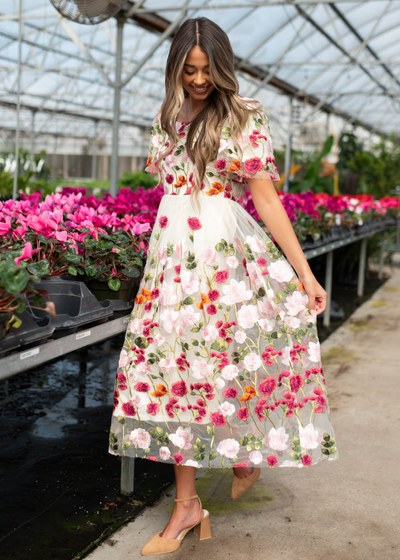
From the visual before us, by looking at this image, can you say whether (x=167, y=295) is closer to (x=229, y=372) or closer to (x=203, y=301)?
(x=203, y=301)

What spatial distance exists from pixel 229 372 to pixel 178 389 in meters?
0.13

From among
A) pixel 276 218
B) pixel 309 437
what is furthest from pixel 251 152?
pixel 309 437

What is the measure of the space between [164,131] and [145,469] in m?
1.17

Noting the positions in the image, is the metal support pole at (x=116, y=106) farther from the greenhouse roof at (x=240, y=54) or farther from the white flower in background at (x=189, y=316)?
the white flower in background at (x=189, y=316)

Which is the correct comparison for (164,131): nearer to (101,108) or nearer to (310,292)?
(310,292)

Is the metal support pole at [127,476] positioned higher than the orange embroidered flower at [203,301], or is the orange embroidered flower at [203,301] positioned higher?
the orange embroidered flower at [203,301]

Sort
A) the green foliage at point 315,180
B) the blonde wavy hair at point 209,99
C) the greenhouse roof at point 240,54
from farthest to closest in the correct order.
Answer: the greenhouse roof at point 240,54
the green foliage at point 315,180
the blonde wavy hair at point 209,99

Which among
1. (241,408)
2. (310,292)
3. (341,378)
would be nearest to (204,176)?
(310,292)

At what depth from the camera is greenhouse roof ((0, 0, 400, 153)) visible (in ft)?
26.0

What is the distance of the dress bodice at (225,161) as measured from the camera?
1478mm

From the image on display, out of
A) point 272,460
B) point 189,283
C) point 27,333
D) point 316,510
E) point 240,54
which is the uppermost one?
point 240,54

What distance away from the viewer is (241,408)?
1506 millimetres

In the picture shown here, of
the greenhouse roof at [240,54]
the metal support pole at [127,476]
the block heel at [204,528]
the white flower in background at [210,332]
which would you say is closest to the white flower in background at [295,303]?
the white flower in background at [210,332]

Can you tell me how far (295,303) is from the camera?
5.16 ft
